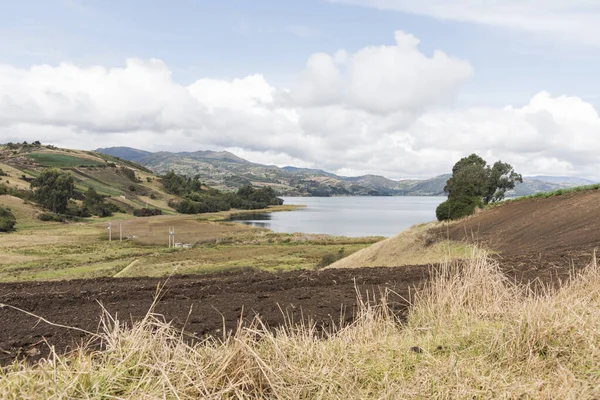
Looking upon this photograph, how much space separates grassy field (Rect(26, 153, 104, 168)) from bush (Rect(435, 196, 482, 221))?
159 meters

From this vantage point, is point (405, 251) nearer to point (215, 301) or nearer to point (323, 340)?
point (215, 301)

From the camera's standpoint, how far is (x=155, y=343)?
12.4 ft

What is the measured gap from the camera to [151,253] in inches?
1788

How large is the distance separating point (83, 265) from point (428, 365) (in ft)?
121

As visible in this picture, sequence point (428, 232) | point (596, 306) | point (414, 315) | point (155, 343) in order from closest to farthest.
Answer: point (155, 343)
point (596, 306)
point (414, 315)
point (428, 232)

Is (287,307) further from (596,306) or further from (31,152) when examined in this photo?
(31,152)

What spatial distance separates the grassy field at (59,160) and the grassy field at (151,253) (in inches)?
3764

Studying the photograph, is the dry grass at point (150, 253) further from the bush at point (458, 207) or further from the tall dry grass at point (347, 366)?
the tall dry grass at point (347, 366)

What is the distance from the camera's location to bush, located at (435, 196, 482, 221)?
1315 inches

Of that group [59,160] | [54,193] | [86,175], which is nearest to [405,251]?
[54,193]

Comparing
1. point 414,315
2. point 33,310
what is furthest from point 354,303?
point 33,310

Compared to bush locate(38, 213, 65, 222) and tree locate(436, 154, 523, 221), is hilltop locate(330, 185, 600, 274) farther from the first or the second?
bush locate(38, 213, 65, 222)

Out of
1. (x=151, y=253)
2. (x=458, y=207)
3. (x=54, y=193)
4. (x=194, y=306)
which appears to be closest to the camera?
(x=194, y=306)

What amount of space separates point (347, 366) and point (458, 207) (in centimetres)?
3214
